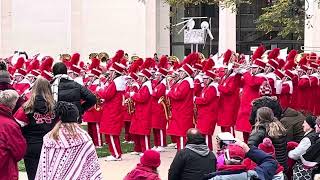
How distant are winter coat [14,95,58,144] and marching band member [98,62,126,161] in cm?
528

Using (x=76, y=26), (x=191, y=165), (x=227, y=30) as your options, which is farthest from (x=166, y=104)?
(x=227, y=30)

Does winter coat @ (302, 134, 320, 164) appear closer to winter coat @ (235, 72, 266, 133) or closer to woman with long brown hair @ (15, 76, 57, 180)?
woman with long brown hair @ (15, 76, 57, 180)

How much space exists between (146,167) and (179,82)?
707cm

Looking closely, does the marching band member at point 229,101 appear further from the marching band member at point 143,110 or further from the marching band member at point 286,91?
the marching band member at point 143,110

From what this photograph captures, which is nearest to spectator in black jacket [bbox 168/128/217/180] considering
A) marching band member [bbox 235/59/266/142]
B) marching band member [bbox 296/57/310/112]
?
marching band member [bbox 235/59/266/142]

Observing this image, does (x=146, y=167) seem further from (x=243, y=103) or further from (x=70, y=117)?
(x=243, y=103)

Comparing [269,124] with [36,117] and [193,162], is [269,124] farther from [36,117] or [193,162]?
[36,117]

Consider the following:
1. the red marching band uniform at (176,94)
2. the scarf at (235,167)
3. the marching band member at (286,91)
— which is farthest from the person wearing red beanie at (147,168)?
the marching band member at (286,91)

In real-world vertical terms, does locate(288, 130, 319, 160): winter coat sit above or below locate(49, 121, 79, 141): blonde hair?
below

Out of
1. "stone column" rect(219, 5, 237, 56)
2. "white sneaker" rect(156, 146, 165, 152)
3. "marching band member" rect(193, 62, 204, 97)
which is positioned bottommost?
"white sneaker" rect(156, 146, 165, 152)

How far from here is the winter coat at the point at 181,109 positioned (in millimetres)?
13930

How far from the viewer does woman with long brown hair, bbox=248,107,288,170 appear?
882 cm

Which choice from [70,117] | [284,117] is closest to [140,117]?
[284,117]

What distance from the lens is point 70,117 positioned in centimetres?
723
